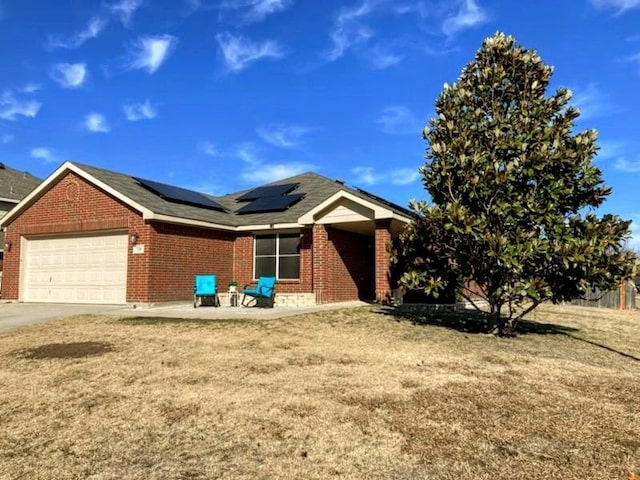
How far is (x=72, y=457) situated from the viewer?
12.8 feet

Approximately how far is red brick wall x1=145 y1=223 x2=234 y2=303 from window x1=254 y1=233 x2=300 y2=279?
45.5 inches

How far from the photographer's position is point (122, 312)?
13602 mm

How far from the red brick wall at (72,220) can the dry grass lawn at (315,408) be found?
586 centimetres

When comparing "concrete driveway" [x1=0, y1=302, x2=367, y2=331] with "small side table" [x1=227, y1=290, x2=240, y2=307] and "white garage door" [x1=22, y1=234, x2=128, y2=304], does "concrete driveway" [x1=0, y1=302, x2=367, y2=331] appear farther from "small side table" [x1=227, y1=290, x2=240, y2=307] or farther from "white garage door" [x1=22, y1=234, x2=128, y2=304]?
"small side table" [x1=227, y1=290, x2=240, y2=307]

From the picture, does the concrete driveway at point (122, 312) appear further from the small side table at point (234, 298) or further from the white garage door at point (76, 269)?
the small side table at point (234, 298)

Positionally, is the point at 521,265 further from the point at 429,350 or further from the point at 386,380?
the point at 386,380

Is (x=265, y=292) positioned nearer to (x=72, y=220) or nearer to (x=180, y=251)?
(x=180, y=251)

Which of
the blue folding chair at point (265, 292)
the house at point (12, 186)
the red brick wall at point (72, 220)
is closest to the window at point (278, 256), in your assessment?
the blue folding chair at point (265, 292)

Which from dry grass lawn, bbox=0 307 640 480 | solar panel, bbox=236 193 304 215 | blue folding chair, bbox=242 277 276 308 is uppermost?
solar panel, bbox=236 193 304 215

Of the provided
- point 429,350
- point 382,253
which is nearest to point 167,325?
point 429,350

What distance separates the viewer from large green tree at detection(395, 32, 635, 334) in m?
9.10

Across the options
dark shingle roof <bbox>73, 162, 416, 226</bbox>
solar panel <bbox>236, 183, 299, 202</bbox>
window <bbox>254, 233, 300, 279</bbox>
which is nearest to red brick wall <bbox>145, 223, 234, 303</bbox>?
dark shingle roof <bbox>73, 162, 416, 226</bbox>

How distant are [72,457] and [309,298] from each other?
40.9ft

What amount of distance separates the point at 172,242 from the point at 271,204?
457 cm
